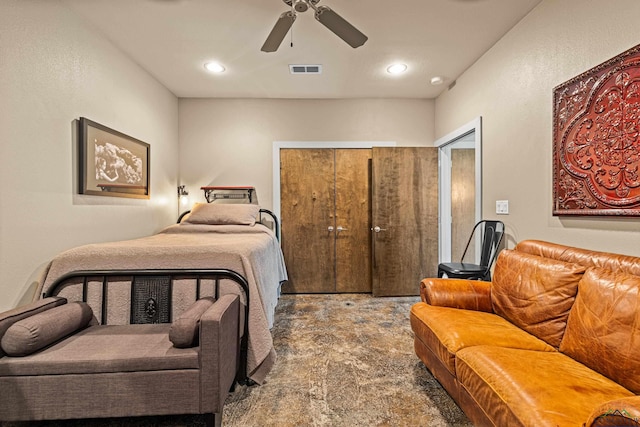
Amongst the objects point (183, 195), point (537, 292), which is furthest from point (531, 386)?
point (183, 195)

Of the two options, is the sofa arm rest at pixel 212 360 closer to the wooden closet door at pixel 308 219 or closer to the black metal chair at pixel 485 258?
the black metal chair at pixel 485 258

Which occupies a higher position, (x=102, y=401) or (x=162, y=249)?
(x=162, y=249)

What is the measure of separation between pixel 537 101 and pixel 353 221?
2.34 meters

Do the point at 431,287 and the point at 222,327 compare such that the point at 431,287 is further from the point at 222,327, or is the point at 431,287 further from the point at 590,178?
the point at 222,327

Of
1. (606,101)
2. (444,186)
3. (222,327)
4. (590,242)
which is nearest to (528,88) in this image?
(606,101)

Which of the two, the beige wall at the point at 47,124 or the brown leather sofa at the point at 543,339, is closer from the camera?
the brown leather sofa at the point at 543,339

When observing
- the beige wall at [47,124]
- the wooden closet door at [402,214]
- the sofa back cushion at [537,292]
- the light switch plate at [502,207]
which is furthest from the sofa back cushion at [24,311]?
the light switch plate at [502,207]

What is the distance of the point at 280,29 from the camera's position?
6.28 ft

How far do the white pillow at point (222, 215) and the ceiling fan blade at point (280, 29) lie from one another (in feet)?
6.11

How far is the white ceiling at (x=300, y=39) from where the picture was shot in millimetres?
2145

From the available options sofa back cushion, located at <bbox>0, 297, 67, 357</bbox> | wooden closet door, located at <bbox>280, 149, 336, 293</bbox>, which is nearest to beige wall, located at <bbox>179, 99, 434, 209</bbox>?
wooden closet door, located at <bbox>280, 149, 336, 293</bbox>

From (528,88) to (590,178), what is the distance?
0.91 meters

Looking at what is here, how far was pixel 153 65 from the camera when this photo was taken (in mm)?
3025

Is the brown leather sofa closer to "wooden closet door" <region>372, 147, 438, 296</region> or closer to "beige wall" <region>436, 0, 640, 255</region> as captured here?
"beige wall" <region>436, 0, 640, 255</region>
